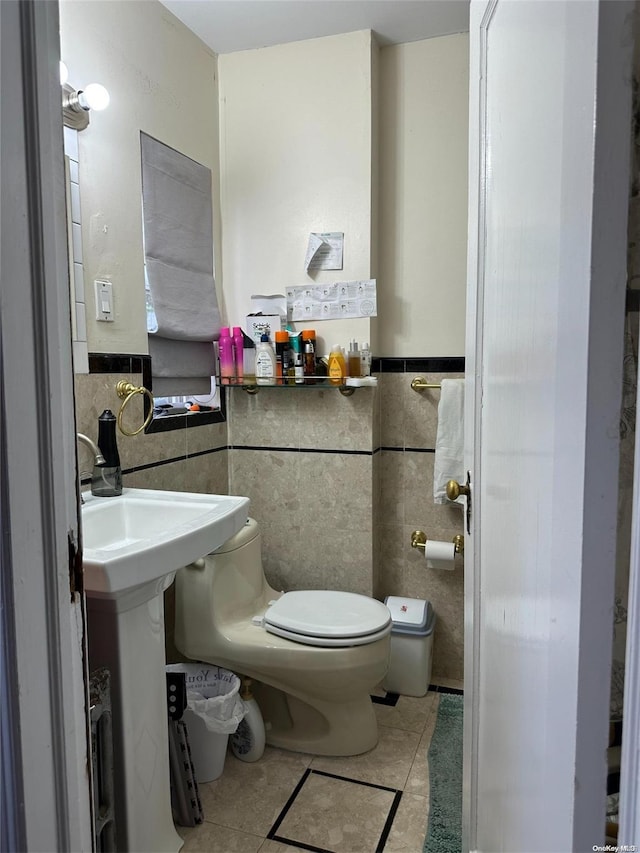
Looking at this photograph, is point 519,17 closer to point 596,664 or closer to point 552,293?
point 552,293

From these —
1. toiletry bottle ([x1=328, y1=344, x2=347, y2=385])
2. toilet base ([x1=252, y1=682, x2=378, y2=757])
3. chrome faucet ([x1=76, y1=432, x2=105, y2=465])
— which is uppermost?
toiletry bottle ([x1=328, y1=344, x2=347, y2=385])

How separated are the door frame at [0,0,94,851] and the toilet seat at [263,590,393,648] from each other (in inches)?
45.7

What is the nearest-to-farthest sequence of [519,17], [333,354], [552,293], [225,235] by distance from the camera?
[552,293] < [519,17] < [333,354] < [225,235]

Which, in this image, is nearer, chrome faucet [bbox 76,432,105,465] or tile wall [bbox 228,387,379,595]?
chrome faucet [bbox 76,432,105,465]

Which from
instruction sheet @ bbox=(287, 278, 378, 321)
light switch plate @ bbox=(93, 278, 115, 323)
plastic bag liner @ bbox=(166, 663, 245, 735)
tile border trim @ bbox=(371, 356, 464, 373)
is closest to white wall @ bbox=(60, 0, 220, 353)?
light switch plate @ bbox=(93, 278, 115, 323)

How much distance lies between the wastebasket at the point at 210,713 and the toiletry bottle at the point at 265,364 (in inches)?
39.9

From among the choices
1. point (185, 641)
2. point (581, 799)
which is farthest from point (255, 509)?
point (581, 799)

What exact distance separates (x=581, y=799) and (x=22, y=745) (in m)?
0.51

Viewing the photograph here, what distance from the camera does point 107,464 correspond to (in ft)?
5.20

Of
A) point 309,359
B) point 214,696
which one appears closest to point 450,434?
point 309,359

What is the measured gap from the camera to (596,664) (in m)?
0.44

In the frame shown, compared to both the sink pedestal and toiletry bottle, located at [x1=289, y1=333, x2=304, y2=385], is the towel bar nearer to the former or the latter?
A: toiletry bottle, located at [x1=289, y1=333, x2=304, y2=385]

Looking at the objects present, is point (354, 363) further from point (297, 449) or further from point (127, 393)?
point (127, 393)

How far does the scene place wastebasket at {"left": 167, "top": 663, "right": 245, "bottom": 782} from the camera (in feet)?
5.46
